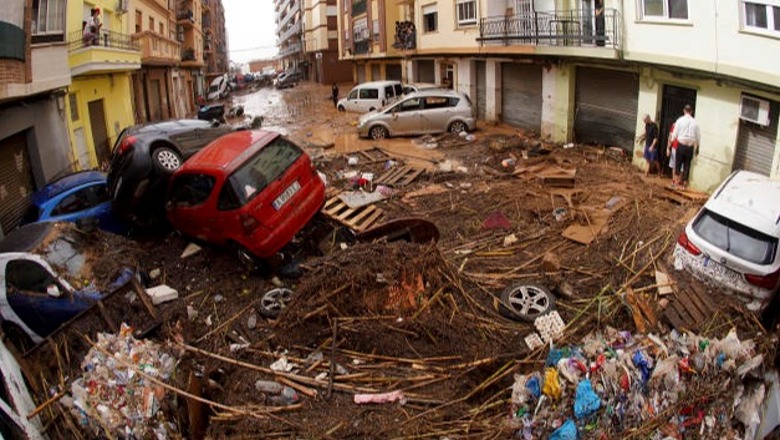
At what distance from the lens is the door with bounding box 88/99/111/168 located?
1774 cm

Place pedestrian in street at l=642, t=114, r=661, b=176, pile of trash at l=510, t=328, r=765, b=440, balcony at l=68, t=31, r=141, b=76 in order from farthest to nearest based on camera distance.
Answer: balcony at l=68, t=31, r=141, b=76 < pedestrian in street at l=642, t=114, r=661, b=176 < pile of trash at l=510, t=328, r=765, b=440

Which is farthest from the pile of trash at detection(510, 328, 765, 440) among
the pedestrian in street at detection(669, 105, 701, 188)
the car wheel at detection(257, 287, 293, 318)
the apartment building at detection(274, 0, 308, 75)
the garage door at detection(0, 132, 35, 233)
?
the apartment building at detection(274, 0, 308, 75)

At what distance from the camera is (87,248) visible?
27.0ft

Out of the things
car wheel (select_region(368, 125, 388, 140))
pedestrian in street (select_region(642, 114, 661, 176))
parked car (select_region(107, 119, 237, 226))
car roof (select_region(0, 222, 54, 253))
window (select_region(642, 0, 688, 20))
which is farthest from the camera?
car wheel (select_region(368, 125, 388, 140))

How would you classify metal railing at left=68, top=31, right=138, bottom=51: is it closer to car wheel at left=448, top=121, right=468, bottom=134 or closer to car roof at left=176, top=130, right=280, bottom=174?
car roof at left=176, top=130, right=280, bottom=174

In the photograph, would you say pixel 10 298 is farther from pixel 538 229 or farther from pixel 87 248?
pixel 538 229

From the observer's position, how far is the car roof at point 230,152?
8.48 meters

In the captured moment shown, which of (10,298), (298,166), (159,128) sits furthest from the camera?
(159,128)

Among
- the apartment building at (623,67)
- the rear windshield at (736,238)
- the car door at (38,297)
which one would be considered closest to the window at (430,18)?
the apartment building at (623,67)

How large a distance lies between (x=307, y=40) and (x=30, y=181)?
48.2 m

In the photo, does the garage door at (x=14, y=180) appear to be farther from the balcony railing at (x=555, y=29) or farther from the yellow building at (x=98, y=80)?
the balcony railing at (x=555, y=29)

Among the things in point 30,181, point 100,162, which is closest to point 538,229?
point 30,181

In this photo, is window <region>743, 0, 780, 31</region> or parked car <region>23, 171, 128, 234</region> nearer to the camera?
window <region>743, 0, 780, 31</region>

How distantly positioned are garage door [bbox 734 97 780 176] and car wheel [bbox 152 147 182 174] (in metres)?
10.4
